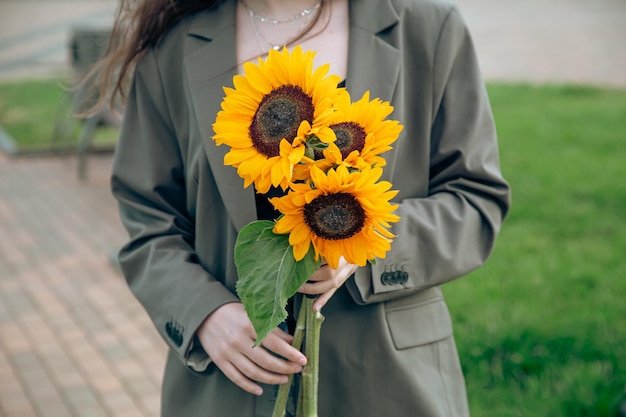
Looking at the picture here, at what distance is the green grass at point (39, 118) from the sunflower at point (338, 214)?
276 inches

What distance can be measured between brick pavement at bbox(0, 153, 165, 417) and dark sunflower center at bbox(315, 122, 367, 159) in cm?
308

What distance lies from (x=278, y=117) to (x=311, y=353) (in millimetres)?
428

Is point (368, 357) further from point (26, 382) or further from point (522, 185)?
point (522, 185)

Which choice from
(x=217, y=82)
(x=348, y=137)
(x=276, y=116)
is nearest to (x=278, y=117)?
Answer: (x=276, y=116)

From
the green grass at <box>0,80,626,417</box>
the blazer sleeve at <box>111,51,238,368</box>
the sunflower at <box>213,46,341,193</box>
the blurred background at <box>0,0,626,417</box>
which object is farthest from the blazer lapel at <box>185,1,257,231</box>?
the green grass at <box>0,80,626,417</box>

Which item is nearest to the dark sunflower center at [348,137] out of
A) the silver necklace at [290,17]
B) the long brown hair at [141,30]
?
the silver necklace at [290,17]

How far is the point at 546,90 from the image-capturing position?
9844mm

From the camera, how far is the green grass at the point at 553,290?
3.66 metres

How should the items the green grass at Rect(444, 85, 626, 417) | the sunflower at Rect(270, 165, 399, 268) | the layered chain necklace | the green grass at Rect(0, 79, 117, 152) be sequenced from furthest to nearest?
the green grass at Rect(0, 79, 117, 152) < the green grass at Rect(444, 85, 626, 417) < the layered chain necklace < the sunflower at Rect(270, 165, 399, 268)

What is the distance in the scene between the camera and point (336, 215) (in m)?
1.29

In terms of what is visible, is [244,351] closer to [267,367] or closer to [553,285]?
[267,367]

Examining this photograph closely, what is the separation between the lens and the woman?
172 centimetres

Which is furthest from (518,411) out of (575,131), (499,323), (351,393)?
(575,131)

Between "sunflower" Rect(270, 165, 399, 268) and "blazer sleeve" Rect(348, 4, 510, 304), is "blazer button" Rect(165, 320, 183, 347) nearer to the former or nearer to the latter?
"blazer sleeve" Rect(348, 4, 510, 304)
